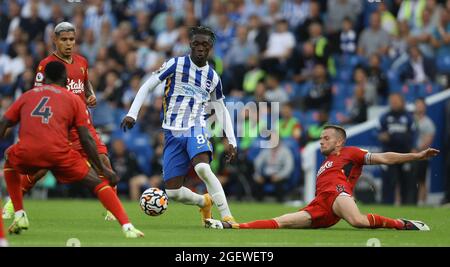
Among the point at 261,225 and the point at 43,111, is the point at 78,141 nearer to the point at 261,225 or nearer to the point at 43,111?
the point at 261,225

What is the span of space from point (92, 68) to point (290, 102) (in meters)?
5.65

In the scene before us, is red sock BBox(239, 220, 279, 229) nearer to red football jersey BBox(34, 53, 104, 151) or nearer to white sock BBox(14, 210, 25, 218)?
red football jersey BBox(34, 53, 104, 151)

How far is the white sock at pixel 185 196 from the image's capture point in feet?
45.1

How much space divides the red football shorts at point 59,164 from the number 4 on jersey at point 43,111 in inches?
16.2

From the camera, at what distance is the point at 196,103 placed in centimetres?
1389

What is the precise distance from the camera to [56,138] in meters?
11.2

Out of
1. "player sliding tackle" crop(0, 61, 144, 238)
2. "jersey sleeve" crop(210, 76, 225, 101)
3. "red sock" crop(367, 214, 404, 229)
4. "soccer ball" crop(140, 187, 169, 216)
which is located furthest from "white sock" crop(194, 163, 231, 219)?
"player sliding tackle" crop(0, 61, 144, 238)

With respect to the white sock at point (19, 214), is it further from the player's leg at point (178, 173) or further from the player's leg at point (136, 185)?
the player's leg at point (136, 185)

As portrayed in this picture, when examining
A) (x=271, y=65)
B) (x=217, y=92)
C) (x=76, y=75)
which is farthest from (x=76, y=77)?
(x=271, y=65)

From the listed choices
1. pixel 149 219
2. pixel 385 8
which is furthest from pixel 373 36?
pixel 149 219

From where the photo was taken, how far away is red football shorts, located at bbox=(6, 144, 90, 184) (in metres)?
11.2

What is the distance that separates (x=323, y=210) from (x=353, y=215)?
1.56ft
